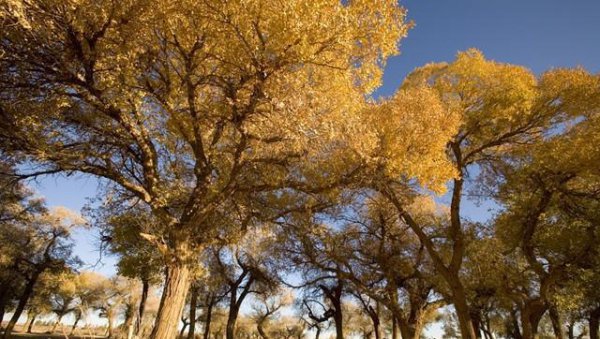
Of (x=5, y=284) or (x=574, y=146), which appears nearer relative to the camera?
(x=574, y=146)

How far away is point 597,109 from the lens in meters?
14.0

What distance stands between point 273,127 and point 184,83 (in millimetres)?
2484

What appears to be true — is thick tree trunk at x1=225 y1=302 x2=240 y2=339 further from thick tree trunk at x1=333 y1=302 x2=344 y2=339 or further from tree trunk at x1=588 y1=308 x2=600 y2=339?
tree trunk at x1=588 y1=308 x2=600 y2=339

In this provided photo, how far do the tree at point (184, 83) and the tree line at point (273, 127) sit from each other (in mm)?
46

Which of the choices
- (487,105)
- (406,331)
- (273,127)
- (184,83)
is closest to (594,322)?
(406,331)

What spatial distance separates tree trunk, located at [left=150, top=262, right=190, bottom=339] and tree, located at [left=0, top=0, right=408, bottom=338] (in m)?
0.03

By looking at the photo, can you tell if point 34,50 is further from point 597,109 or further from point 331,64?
point 597,109

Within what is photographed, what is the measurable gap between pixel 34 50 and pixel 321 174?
7.86 m

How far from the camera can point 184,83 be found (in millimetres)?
9539

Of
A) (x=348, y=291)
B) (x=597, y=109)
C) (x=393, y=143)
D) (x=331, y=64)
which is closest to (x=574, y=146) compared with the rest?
(x=597, y=109)

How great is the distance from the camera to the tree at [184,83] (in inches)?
302

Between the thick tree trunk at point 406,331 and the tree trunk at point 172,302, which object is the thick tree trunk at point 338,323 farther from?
the tree trunk at point 172,302

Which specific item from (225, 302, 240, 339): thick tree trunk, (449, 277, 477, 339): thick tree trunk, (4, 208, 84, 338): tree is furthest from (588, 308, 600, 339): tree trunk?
(4, 208, 84, 338): tree

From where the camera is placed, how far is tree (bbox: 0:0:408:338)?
302 inches
